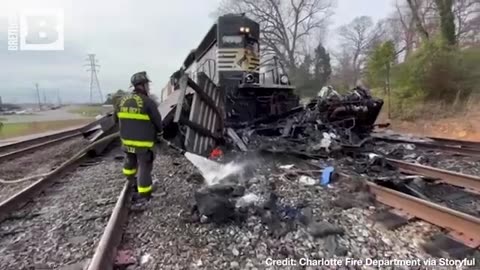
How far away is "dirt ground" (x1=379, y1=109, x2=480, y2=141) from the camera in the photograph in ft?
40.8

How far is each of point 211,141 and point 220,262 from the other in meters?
5.12

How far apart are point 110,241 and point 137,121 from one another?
184 centimetres

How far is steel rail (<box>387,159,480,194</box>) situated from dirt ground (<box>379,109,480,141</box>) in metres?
7.03

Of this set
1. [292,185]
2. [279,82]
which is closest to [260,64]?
[279,82]

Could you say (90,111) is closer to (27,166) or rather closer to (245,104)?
(27,166)

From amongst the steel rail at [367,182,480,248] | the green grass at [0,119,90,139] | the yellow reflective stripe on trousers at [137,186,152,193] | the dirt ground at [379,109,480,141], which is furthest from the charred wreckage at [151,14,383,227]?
the green grass at [0,119,90,139]

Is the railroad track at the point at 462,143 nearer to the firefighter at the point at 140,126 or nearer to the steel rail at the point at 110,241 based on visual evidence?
the firefighter at the point at 140,126

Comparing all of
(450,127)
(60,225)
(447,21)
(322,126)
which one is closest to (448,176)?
(322,126)

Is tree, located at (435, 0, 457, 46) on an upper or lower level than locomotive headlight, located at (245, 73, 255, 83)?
upper

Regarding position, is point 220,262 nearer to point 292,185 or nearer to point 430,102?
point 292,185

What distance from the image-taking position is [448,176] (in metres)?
5.71

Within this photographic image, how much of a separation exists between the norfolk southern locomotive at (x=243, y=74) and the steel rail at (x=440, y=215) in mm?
6170

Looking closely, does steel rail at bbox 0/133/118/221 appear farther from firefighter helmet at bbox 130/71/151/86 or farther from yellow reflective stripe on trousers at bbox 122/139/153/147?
firefighter helmet at bbox 130/71/151/86

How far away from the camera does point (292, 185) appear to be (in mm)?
5258
